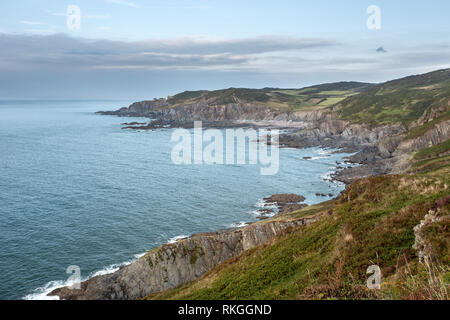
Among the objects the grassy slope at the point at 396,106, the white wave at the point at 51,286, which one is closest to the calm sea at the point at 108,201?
the white wave at the point at 51,286

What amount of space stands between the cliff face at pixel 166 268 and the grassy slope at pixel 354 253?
10976 millimetres

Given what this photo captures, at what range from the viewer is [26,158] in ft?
367

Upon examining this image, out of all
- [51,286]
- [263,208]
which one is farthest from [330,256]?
[263,208]

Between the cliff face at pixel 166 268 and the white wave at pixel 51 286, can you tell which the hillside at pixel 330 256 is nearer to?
the cliff face at pixel 166 268

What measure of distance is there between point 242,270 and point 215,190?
56378mm

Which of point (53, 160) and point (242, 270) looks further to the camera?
point (53, 160)

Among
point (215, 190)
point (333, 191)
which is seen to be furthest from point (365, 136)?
point (215, 190)

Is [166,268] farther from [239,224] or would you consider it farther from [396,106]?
[396,106]

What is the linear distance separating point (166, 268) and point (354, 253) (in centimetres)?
2584

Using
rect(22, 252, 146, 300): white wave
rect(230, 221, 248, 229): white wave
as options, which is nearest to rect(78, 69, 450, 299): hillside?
rect(22, 252, 146, 300): white wave

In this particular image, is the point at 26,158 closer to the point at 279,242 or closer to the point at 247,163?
the point at 247,163

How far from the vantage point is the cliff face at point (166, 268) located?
3581cm

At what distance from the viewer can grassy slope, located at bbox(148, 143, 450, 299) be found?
11.2 m

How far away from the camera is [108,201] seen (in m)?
69.4
